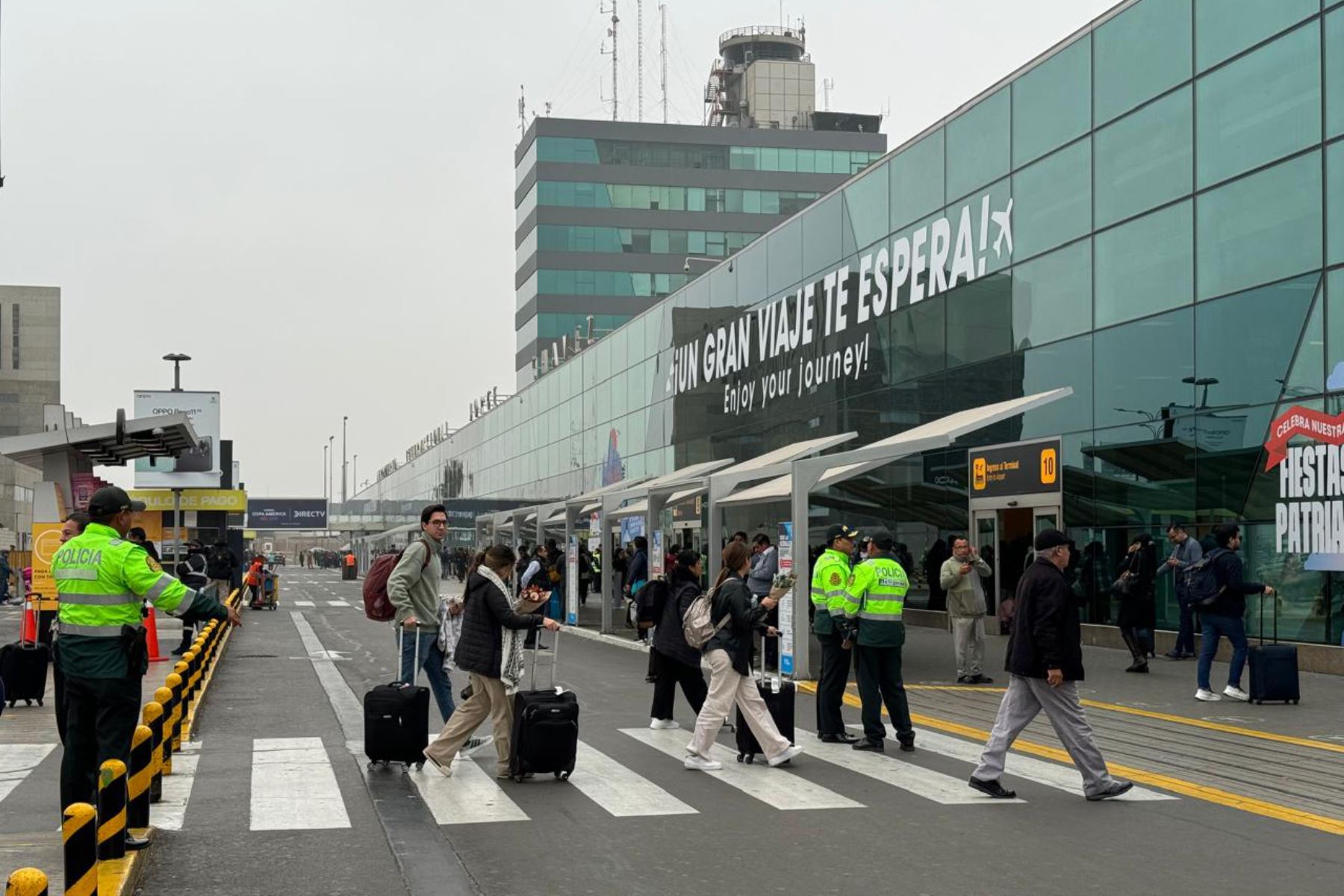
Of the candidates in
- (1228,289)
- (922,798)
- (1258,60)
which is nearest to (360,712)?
(922,798)

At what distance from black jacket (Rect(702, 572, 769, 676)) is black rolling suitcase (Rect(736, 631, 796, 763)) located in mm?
372

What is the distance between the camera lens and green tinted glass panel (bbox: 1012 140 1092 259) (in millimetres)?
24562

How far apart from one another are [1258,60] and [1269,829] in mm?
14576

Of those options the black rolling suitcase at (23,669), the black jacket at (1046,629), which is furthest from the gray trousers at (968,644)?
the black rolling suitcase at (23,669)

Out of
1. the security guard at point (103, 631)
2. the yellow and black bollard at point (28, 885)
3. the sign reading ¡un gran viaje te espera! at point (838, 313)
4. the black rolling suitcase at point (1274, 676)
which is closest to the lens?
the yellow and black bollard at point (28, 885)

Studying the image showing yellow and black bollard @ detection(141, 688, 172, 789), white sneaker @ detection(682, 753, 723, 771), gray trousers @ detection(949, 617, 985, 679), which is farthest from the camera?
gray trousers @ detection(949, 617, 985, 679)

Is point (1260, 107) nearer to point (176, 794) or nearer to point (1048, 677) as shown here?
point (1048, 677)

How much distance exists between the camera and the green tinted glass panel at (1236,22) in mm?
19906

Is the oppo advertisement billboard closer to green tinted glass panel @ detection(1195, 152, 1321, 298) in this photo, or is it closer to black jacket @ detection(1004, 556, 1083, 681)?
green tinted glass panel @ detection(1195, 152, 1321, 298)

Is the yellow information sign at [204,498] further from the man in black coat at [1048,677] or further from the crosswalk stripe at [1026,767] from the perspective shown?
the man in black coat at [1048,677]

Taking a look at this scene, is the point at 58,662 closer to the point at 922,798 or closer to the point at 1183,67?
the point at 922,798

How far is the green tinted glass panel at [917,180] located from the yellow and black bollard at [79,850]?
26455 millimetres

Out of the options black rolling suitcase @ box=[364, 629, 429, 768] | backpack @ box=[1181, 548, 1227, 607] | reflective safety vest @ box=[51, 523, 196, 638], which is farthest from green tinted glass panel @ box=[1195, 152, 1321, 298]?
reflective safety vest @ box=[51, 523, 196, 638]

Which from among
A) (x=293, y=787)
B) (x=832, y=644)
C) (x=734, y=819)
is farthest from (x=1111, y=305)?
(x=293, y=787)
